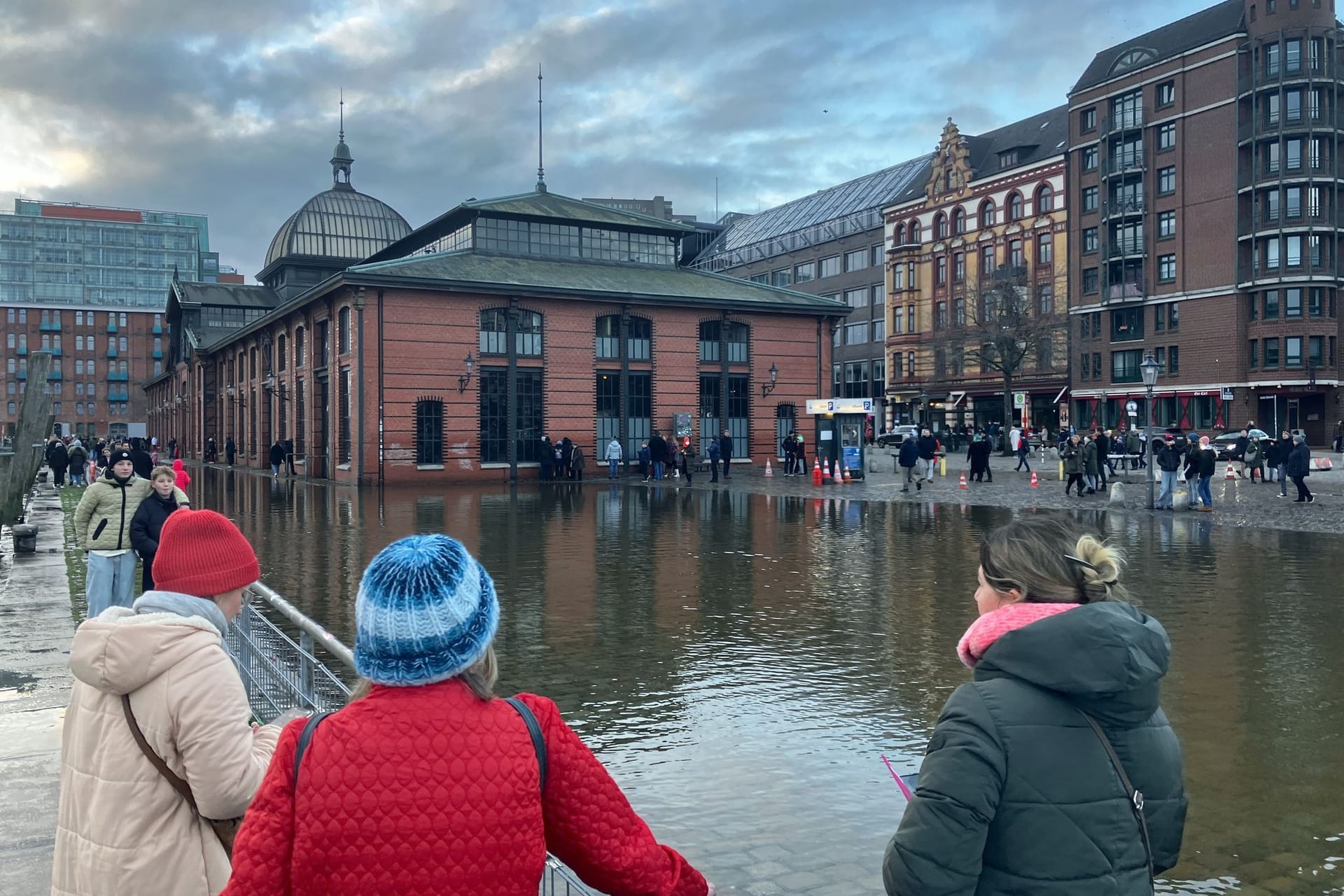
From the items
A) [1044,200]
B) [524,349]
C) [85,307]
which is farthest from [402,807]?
[85,307]

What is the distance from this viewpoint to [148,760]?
2.64 metres

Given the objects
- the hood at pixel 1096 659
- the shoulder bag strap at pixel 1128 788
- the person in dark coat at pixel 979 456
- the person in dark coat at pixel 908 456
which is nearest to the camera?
the hood at pixel 1096 659

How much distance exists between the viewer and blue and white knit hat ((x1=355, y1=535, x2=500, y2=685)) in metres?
2.04

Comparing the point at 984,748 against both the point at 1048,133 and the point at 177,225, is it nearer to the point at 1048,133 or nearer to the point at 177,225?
the point at 1048,133

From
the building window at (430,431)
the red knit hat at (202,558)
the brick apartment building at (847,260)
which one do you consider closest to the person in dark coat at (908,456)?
the building window at (430,431)

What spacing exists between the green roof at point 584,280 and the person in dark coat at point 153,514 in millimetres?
27940

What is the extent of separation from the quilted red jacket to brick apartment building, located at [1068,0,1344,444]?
62606 mm

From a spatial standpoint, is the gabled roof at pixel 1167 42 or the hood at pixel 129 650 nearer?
the hood at pixel 129 650

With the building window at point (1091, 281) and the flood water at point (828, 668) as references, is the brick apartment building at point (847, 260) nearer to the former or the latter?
the building window at point (1091, 281)

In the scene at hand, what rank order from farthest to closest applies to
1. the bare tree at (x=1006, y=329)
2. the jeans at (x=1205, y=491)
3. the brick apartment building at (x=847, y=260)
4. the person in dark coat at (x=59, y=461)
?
the brick apartment building at (x=847, y=260) < the bare tree at (x=1006, y=329) < the person in dark coat at (x=59, y=461) < the jeans at (x=1205, y=491)

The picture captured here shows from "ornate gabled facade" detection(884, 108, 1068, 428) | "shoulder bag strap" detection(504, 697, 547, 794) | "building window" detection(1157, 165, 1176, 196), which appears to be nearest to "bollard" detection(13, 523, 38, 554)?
"shoulder bag strap" detection(504, 697, 547, 794)

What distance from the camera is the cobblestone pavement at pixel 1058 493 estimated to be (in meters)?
21.5

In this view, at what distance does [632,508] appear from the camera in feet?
84.0

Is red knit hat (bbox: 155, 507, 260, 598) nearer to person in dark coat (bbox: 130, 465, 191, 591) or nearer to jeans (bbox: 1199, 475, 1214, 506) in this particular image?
person in dark coat (bbox: 130, 465, 191, 591)
